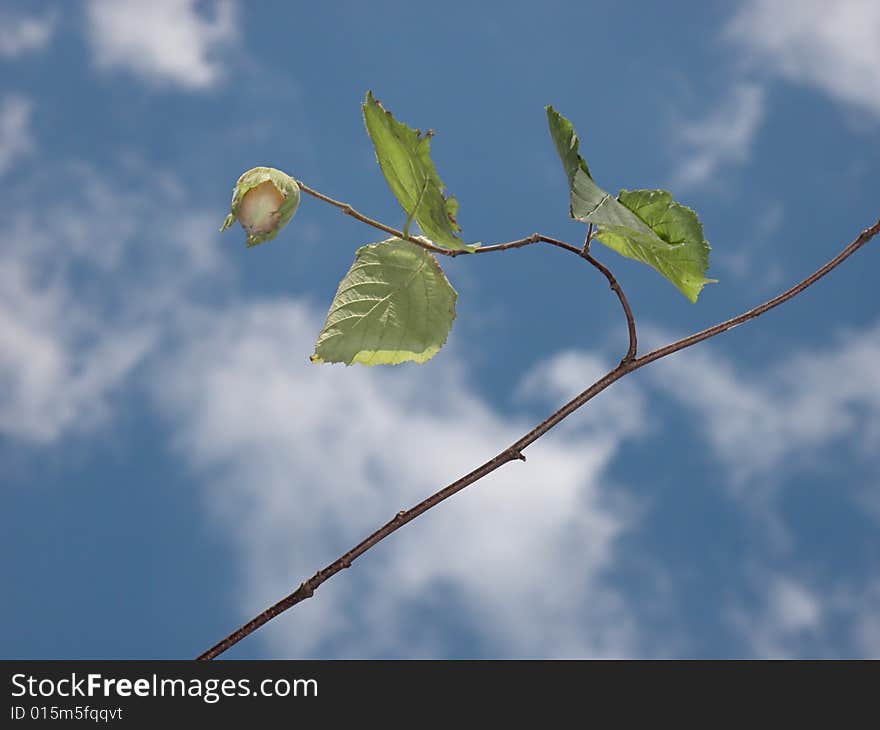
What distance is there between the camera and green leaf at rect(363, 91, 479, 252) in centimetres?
55

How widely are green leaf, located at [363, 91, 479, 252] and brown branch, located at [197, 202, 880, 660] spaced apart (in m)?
0.04

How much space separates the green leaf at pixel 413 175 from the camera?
1.80 feet

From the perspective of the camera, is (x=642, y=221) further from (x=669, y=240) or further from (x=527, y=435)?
(x=527, y=435)

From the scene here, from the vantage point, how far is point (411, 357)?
654 mm

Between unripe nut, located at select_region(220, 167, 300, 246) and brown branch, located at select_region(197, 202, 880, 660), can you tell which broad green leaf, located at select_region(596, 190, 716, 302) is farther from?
unripe nut, located at select_region(220, 167, 300, 246)

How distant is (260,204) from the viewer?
0.55m

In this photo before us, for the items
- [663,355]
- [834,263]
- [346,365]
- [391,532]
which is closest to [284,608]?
[391,532]

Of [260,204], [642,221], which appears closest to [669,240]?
[642,221]

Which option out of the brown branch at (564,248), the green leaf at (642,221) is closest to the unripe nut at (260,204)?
the brown branch at (564,248)

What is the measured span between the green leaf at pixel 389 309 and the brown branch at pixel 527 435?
96 millimetres

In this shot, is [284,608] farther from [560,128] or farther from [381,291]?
[560,128]

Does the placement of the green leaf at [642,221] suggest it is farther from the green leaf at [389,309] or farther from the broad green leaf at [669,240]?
the green leaf at [389,309]

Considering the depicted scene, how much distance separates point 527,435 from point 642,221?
173 millimetres
